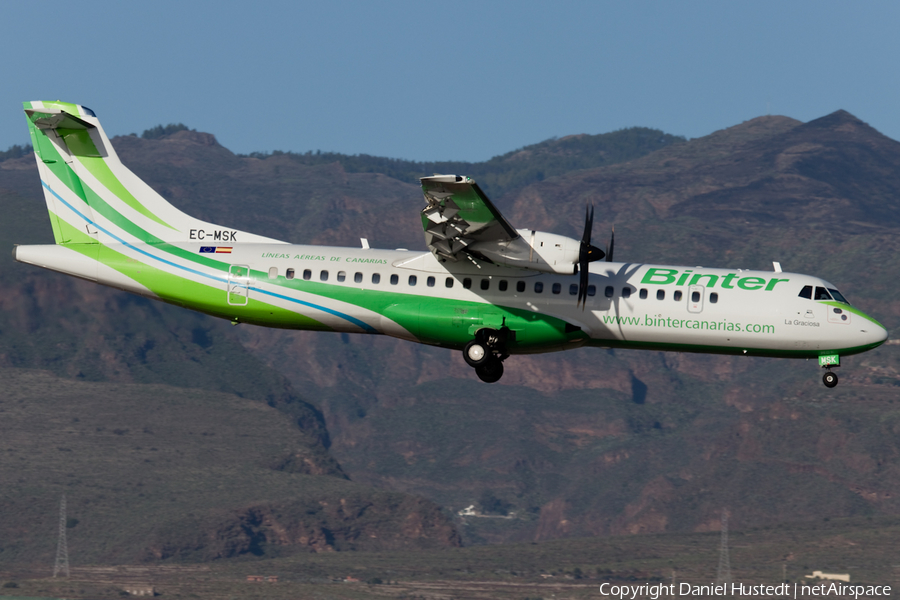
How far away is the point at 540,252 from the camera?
40.2m

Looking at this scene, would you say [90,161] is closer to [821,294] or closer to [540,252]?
[540,252]

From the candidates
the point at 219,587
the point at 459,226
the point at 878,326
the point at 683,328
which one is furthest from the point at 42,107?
the point at 219,587

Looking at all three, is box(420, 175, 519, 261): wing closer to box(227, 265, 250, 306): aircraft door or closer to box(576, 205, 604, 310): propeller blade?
box(576, 205, 604, 310): propeller blade

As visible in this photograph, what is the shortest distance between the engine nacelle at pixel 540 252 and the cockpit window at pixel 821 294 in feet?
29.0

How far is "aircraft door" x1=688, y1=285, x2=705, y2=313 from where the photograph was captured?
4219 cm

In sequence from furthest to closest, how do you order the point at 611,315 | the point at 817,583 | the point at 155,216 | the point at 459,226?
the point at 817,583 → the point at 155,216 → the point at 611,315 → the point at 459,226

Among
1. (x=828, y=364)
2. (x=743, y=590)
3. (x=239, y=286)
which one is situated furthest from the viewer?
(x=743, y=590)

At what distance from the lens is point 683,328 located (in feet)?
139

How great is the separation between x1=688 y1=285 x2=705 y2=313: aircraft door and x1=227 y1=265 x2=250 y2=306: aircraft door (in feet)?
50.2

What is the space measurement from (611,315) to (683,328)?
8.06ft

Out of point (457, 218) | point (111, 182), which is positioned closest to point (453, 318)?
point (457, 218)

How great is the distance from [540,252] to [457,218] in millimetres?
3011

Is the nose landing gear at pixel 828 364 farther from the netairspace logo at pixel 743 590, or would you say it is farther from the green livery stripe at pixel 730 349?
the netairspace logo at pixel 743 590

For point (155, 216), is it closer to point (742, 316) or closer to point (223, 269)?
point (223, 269)
